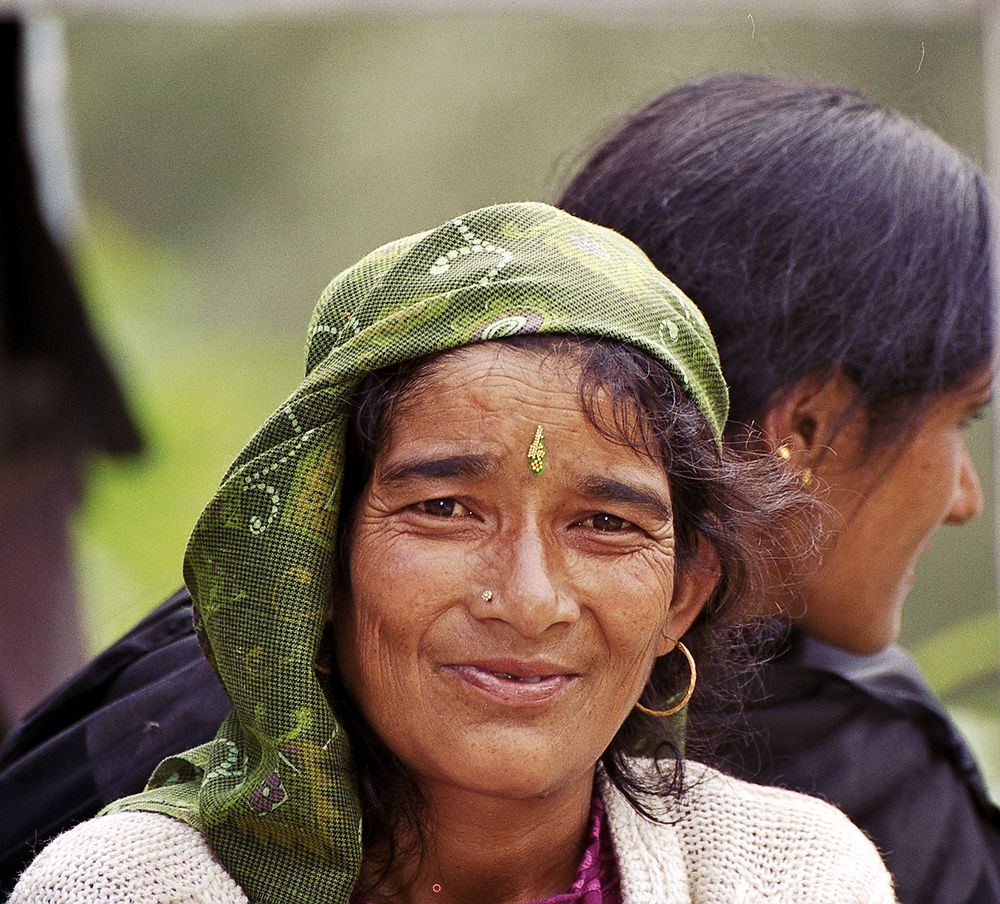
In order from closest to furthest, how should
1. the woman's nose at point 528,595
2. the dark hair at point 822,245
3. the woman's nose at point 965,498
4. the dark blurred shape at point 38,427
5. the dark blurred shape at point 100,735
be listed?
the woman's nose at point 528,595 < the dark blurred shape at point 100,735 < the dark hair at point 822,245 < the woman's nose at point 965,498 < the dark blurred shape at point 38,427

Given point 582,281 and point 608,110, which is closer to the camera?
point 582,281

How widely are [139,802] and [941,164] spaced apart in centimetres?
197

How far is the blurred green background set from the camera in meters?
4.07

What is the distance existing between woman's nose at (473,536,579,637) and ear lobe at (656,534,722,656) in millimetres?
338

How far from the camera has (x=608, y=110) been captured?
4.22 meters

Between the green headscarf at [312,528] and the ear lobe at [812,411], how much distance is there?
2.13 feet

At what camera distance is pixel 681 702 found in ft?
6.68

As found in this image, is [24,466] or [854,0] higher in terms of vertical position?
A: [854,0]

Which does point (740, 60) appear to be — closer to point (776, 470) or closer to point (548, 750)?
point (776, 470)

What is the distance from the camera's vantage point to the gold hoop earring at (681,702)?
6.44 ft

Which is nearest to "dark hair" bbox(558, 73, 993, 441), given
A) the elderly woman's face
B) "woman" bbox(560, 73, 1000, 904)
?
"woman" bbox(560, 73, 1000, 904)

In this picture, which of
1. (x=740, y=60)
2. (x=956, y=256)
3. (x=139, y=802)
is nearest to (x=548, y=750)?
(x=139, y=802)

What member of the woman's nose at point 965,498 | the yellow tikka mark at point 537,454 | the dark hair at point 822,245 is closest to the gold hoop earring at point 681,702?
the yellow tikka mark at point 537,454

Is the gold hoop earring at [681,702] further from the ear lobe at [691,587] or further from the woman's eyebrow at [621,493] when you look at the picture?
the woman's eyebrow at [621,493]
